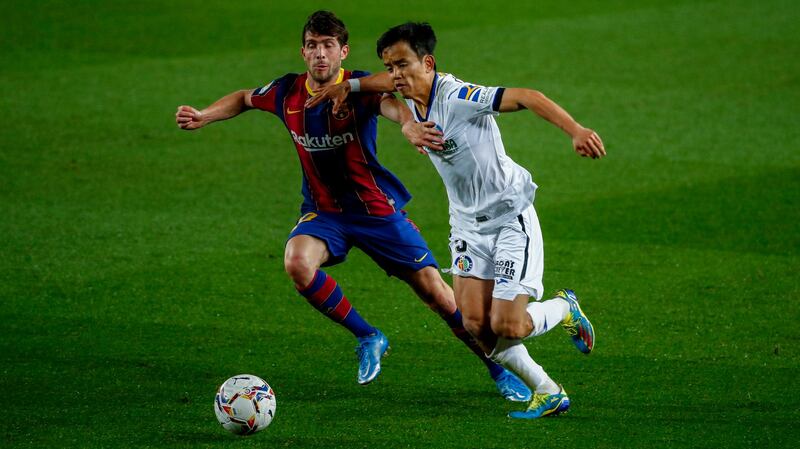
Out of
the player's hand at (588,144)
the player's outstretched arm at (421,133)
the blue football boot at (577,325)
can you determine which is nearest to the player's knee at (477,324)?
the blue football boot at (577,325)

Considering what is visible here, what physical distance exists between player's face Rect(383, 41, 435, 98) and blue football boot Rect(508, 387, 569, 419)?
69.6 inches

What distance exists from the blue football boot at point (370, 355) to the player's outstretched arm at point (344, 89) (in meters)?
1.37

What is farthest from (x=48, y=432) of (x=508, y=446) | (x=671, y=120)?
(x=671, y=120)

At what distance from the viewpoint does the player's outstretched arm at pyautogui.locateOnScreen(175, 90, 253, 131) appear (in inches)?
279

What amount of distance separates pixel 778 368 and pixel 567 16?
14672 millimetres

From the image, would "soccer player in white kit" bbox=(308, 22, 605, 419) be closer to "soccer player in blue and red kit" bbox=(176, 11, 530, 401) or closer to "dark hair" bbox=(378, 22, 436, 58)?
"dark hair" bbox=(378, 22, 436, 58)

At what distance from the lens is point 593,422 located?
20.3 ft

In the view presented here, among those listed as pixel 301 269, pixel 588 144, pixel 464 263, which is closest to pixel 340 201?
pixel 301 269

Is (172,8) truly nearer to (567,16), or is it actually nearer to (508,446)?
(567,16)

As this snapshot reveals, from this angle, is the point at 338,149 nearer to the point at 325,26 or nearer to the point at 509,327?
the point at 325,26

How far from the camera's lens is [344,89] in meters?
6.82

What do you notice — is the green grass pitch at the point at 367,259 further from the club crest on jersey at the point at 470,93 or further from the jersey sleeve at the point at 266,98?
the club crest on jersey at the point at 470,93

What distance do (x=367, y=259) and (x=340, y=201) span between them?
2.94m

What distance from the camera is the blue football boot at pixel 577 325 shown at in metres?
6.84
